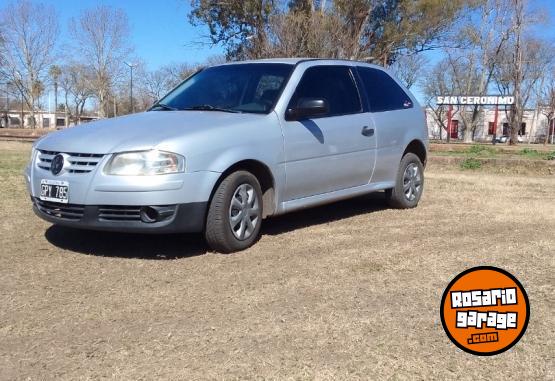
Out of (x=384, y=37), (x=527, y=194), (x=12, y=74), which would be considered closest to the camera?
(x=527, y=194)

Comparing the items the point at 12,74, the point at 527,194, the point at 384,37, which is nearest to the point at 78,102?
the point at 12,74

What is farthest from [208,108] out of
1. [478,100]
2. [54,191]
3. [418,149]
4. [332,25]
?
[478,100]

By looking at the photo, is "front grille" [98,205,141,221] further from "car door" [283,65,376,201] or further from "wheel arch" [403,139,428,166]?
"wheel arch" [403,139,428,166]

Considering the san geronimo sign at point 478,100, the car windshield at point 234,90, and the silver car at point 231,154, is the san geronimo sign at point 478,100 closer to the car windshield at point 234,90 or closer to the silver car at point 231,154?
the silver car at point 231,154

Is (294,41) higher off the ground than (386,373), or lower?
higher

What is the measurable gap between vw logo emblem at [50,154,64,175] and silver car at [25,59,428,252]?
0.03ft

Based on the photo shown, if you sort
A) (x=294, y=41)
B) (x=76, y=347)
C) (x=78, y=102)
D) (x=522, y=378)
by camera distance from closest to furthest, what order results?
1. (x=522, y=378)
2. (x=76, y=347)
3. (x=294, y=41)
4. (x=78, y=102)

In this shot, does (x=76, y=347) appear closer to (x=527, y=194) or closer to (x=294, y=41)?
(x=527, y=194)

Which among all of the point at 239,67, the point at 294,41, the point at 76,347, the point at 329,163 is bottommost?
the point at 76,347

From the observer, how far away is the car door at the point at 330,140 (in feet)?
17.3

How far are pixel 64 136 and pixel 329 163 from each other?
2.42 metres

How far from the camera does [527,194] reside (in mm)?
8289

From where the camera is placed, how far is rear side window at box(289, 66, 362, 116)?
18.3 feet

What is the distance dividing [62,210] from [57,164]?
0.36m
